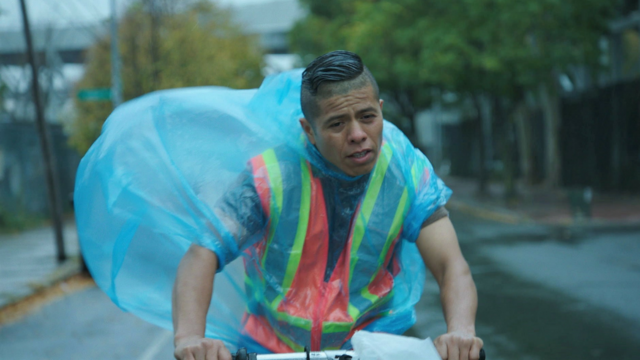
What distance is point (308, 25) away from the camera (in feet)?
132

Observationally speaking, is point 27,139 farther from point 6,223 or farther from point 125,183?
point 125,183

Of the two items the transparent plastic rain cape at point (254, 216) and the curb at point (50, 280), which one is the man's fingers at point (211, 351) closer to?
the transparent plastic rain cape at point (254, 216)

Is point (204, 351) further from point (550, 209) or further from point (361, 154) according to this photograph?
point (550, 209)

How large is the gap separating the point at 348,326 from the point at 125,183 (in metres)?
0.84

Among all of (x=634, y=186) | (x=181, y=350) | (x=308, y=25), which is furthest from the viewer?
(x=308, y=25)

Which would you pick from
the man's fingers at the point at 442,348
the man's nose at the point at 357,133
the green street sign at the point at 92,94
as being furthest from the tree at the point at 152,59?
the man's fingers at the point at 442,348

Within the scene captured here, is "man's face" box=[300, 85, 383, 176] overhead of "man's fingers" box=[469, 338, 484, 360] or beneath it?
overhead

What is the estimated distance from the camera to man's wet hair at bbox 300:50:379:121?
7.22 ft

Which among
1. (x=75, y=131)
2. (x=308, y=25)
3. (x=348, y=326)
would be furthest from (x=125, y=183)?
(x=308, y=25)

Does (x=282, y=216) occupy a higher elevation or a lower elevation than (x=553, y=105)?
higher

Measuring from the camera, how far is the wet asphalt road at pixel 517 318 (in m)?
6.54

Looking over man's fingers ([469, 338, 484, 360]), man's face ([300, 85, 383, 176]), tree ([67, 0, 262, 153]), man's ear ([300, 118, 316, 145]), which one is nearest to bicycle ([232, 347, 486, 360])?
man's fingers ([469, 338, 484, 360])

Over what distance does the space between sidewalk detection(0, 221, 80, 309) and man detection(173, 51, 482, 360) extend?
7587mm

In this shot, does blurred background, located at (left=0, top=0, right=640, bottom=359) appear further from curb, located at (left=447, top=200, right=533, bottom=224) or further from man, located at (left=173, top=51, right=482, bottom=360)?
man, located at (left=173, top=51, right=482, bottom=360)
